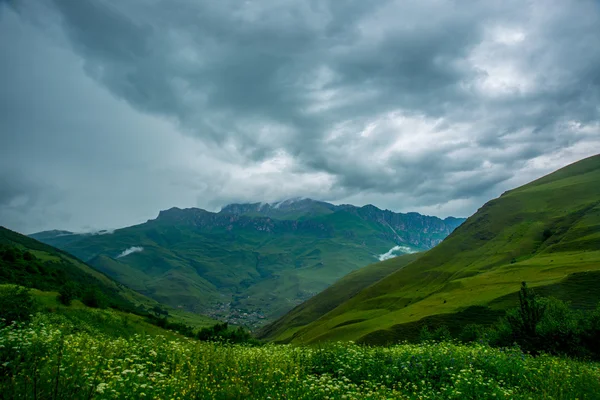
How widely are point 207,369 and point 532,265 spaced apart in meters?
106

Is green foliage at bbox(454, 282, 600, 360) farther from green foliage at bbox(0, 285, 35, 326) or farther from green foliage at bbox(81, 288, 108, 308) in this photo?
green foliage at bbox(81, 288, 108, 308)

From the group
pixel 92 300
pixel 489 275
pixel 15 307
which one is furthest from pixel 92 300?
pixel 489 275

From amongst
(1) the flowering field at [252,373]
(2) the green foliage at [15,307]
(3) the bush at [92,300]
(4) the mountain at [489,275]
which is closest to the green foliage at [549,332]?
(1) the flowering field at [252,373]

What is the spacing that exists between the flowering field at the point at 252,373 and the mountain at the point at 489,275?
4.77 metres

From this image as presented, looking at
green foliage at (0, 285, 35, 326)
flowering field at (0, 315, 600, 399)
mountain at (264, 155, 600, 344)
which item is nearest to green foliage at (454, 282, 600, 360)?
flowering field at (0, 315, 600, 399)

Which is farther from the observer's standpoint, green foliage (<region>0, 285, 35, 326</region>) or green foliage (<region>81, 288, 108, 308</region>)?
green foliage (<region>81, 288, 108, 308</region>)

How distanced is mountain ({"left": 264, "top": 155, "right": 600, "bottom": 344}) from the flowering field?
4775 millimetres

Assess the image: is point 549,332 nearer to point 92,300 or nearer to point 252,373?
point 252,373

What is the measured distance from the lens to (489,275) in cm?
9819

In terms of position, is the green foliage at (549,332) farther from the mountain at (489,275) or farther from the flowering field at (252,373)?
the mountain at (489,275)

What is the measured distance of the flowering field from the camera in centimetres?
854

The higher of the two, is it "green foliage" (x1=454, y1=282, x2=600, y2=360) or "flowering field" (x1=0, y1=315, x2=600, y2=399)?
"flowering field" (x1=0, y1=315, x2=600, y2=399)

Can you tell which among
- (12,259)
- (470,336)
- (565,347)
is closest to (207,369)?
(565,347)

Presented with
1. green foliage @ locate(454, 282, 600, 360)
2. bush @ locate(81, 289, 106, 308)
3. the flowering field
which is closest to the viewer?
the flowering field
